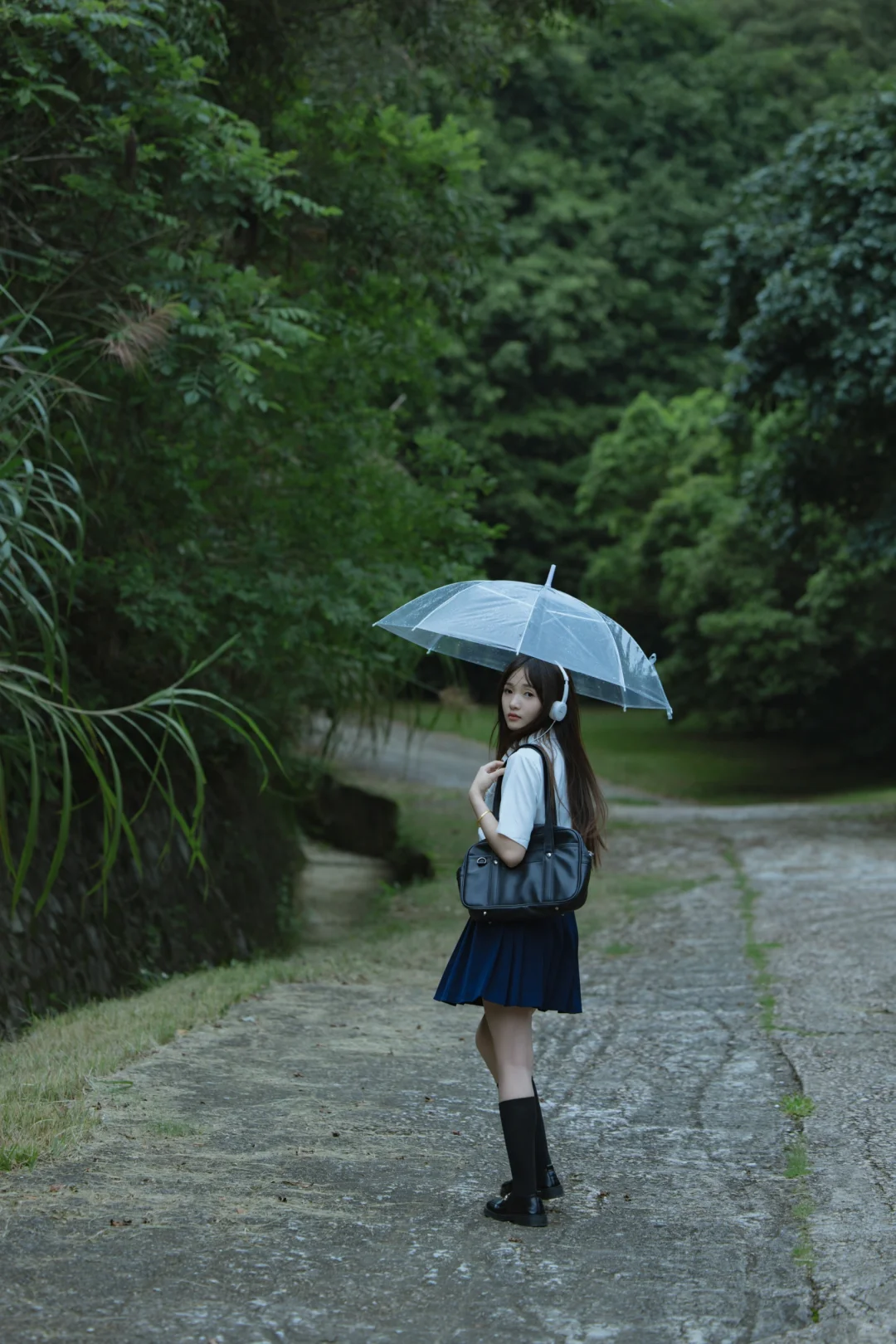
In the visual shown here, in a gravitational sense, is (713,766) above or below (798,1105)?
below

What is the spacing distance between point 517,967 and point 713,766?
2583 cm

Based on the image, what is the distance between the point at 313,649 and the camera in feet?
33.9

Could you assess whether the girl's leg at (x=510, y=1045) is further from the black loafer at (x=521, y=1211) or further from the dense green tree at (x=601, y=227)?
the dense green tree at (x=601, y=227)

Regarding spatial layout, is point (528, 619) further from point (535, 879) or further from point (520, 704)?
point (535, 879)

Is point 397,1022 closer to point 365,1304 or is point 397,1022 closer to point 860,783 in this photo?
point 365,1304

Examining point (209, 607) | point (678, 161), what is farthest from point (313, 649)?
point (678, 161)

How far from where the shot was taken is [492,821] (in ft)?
12.9

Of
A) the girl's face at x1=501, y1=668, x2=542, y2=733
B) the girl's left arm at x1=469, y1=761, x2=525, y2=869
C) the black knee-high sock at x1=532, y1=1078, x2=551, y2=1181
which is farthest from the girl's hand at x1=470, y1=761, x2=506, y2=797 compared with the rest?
the black knee-high sock at x1=532, y1=1078, x2=551, y2=1181

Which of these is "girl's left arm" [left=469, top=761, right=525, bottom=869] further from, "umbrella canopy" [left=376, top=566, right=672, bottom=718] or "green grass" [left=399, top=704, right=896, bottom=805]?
"green grass" [left=399, top=704, right=896, bottom=805]

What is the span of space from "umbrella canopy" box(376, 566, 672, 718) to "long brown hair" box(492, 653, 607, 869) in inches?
1.9

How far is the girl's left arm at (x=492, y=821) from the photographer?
385cm

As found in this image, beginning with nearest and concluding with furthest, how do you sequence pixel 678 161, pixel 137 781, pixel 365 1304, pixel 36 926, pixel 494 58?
pixel 365 1304 → pixel 36 926 → pixel 137 781 → pixel 494 58 → pixel 678 161

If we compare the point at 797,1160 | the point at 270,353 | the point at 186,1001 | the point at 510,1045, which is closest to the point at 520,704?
the point at 510,1045

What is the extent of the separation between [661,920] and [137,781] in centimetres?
380
